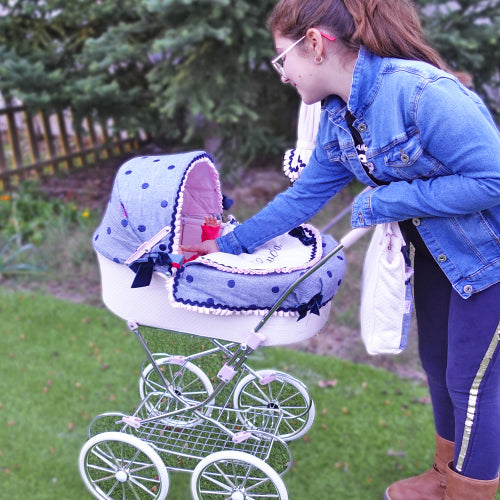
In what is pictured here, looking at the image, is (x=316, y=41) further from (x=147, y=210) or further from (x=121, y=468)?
(x=121, y=468)

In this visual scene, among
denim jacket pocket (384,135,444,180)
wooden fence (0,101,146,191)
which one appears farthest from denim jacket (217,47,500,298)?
wooden fence (0,101,146,191)

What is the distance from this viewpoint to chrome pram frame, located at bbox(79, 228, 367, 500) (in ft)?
6.13

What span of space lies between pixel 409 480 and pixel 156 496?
3.23 feet

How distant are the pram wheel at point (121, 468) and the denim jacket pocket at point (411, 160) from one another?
1.20 meters

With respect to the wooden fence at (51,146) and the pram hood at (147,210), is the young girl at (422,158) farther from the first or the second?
the wooden fence at (51,146)

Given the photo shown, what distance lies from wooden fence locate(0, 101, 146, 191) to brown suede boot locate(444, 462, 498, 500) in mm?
3920

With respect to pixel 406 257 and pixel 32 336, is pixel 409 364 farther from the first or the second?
pixel 32 336

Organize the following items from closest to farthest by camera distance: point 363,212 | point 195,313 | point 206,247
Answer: point 363,212 → point 195,313 → point 206,247

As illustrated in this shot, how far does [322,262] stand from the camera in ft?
5.28

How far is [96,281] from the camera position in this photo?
4.10 meters

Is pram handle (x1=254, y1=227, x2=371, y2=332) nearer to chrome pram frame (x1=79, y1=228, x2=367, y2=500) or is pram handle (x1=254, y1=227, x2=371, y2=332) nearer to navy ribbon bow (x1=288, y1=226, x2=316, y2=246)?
chrome pram frame (x1=79, y1=228, x2=367, y2=500)

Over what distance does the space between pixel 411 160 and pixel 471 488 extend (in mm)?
991

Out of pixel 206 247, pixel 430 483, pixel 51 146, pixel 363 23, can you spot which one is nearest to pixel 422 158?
pixel 363 23

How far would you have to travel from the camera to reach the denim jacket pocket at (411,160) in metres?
1.44
